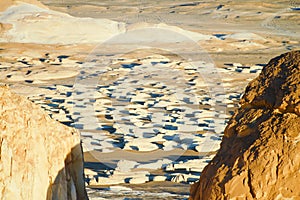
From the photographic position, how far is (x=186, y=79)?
86.3 ft

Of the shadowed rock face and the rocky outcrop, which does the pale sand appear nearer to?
the rocky outcrop

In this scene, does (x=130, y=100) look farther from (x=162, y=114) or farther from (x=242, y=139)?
(x=242, y=139)

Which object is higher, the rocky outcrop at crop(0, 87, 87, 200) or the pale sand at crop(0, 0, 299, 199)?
the rocky outcrop at crop(0, 87, 87, 200)

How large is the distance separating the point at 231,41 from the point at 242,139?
3083 centimetres

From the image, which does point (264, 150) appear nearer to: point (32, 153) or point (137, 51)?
point (32, 153)

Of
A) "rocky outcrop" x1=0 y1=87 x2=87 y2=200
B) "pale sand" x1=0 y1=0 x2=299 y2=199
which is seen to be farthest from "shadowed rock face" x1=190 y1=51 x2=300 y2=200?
"pale sand" x1=0 y1=0 x2=299 y2=199

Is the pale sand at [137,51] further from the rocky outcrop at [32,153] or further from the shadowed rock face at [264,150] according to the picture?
the shadowed rock face at [264,150]

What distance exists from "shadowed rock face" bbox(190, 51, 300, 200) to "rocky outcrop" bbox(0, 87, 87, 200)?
136 cm

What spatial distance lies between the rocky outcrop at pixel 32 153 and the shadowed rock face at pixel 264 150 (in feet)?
4.45

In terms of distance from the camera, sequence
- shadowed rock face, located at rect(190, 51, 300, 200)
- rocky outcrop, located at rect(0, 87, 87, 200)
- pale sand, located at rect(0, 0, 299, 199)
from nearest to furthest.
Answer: shadowed rock face, located at rect(190, 51, 300, 200)
rocky outcrop, located at rect(0, 87, 87, 200)
pale sand, located at rect(0, 0, 299, 199)

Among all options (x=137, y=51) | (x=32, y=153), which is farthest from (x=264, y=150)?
(x=137, y=51)

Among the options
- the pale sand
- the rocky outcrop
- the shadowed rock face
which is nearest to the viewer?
the shadowed rock face

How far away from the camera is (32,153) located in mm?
5527

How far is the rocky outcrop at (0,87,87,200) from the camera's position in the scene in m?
5.28
